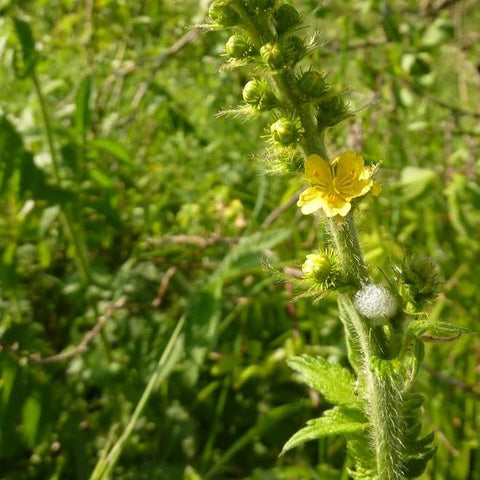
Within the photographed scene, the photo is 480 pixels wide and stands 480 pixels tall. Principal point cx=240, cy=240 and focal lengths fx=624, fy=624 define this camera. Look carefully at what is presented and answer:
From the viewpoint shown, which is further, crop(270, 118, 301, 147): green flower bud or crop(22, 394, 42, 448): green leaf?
crop(22, 394, 42, 448): green leaf

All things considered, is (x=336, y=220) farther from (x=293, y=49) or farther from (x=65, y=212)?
(x=65, y=212)

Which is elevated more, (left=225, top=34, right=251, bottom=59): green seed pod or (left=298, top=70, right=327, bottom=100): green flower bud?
(left=225, top=34, right=251, bottom=59): green seed pod

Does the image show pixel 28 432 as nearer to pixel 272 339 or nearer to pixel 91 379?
pixel 91 379

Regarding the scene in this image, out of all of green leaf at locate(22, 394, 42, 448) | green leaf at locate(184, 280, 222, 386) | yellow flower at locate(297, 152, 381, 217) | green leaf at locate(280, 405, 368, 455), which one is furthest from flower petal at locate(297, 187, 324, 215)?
green leaf at locate(22, 394, 42, 448)

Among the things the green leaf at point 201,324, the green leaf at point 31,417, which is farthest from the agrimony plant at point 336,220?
the green leaf at point 31,417

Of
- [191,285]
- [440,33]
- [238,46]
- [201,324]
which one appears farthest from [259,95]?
[440,33]

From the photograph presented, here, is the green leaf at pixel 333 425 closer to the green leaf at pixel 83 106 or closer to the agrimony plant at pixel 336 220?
the agrimony plant at pixel 336 220

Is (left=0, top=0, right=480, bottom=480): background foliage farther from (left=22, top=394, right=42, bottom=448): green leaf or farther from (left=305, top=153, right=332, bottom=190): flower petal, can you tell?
(left=305, top=153, right=332, bottom=190): flower petal

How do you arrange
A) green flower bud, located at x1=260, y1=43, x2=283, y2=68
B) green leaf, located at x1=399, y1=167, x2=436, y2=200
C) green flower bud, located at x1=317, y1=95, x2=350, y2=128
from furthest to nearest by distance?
1. green leaf, located at x1=399, y1=167, x2=436, y2=200
2. green flower bud, located at x1=317, y1=95, x2=350, y2=128
3. green flower bud, located at x1=260, y1=43, x2=283, y2=68
